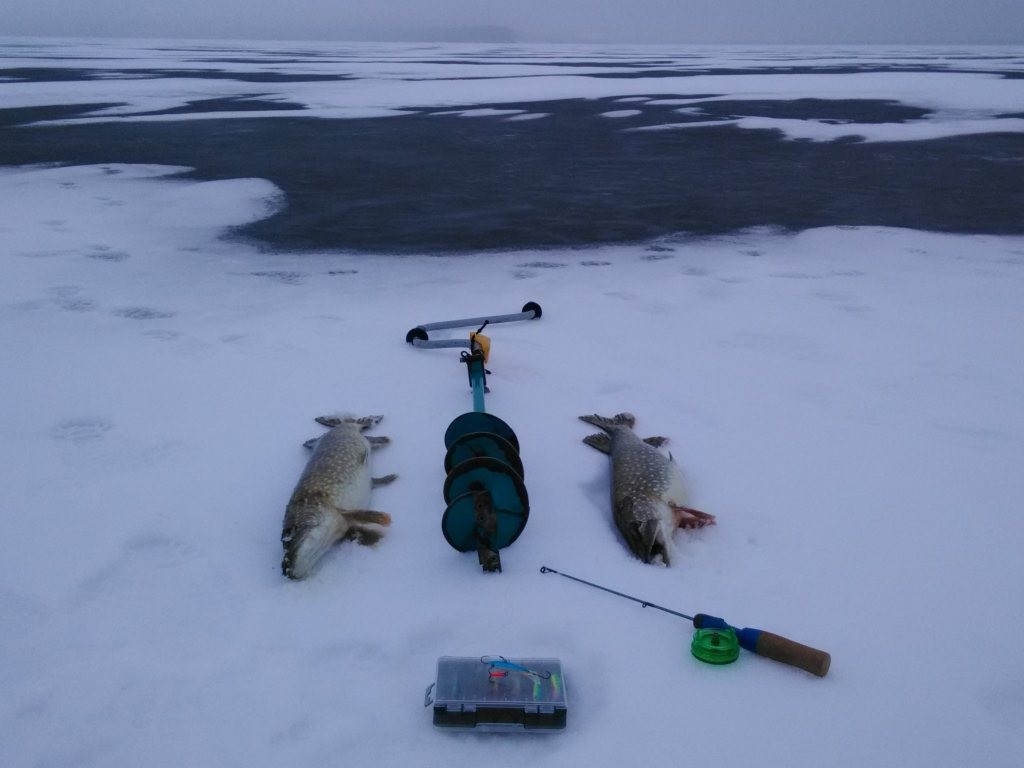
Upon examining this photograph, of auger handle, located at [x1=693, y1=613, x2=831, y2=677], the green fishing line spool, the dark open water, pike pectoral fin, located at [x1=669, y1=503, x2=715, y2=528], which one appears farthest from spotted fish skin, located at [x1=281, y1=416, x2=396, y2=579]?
the dark open water

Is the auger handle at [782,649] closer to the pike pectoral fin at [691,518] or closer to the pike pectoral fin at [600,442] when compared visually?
the pike pectoral fin at [691,518]

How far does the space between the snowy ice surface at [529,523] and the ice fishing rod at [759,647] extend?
0.18 ft

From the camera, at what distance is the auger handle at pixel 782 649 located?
284 centimetres

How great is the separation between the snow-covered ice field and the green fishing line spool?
0.06 metres

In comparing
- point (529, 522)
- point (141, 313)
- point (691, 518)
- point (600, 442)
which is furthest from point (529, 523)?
point (141, 313)

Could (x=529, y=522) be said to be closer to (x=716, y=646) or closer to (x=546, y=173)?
(x=716, y=646)

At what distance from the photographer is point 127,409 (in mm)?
4965

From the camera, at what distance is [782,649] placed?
2.88 metres

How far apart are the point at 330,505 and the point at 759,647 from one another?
1991 millimetres

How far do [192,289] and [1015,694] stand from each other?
6892 mm

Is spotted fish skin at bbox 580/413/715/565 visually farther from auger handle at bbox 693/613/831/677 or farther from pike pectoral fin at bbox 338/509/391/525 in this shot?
pike pectoral fin at bbox 338/509/391/525

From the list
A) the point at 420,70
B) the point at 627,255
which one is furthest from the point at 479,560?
the point at 420,70

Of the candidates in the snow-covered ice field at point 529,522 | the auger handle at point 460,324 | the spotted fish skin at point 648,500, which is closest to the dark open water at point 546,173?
the snow-covered ice field at point 529,522

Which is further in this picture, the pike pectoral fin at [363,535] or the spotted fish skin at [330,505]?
the pike pectoral fin at [363,535]
